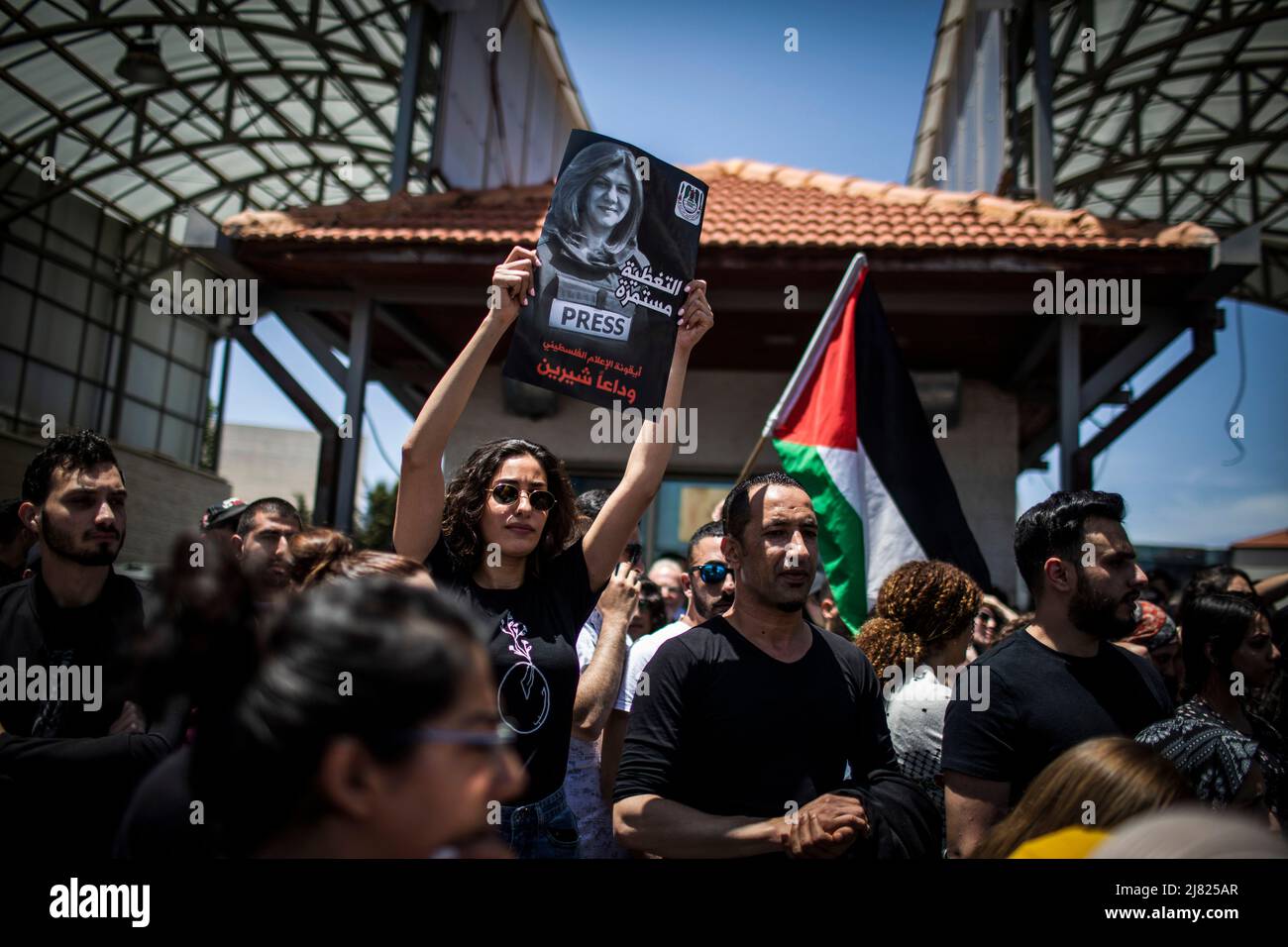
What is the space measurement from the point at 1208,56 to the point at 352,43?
478 inches

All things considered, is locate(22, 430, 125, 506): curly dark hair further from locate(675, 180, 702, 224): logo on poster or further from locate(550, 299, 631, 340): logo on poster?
locate(675, 180, 702, 224): logo on poster

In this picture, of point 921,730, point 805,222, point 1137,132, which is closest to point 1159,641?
point 921,730

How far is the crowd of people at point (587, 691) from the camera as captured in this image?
3.64 feet

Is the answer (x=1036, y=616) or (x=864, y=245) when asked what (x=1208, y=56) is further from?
(x=1036, y=616)

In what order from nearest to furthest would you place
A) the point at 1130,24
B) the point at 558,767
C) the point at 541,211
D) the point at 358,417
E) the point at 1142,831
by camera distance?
the point at 1142,831
the point at 558,767
the point at 358,417
the point at 541,211
the point at 1130,24

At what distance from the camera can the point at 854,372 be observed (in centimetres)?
490

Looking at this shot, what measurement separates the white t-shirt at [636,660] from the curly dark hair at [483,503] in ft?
1.65

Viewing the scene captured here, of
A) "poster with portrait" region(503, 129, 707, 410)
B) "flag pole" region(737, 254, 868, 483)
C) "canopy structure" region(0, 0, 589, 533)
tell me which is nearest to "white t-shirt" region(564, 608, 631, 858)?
"poster with portrait" region(503, 129, 707, 410)

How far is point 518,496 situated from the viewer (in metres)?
2.57

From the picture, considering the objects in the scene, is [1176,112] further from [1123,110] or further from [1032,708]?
[1032,708]

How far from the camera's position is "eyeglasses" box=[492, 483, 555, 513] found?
2562mm

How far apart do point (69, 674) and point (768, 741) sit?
1957 millimetres

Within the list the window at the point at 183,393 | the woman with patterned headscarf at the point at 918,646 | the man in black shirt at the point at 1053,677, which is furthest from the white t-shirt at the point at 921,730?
the window at the point at 183,393
